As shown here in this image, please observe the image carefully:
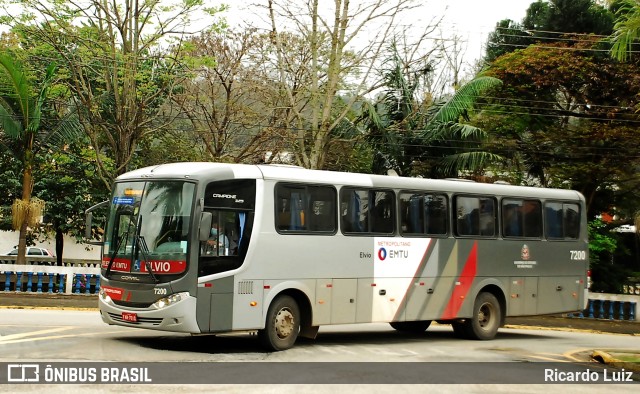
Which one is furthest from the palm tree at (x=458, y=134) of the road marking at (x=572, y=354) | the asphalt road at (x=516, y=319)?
the road marking at (x=572, y=354)

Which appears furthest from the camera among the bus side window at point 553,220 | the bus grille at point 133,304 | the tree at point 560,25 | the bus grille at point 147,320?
the tree at point 560,25

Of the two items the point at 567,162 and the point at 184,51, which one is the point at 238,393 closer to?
the point at 184,51

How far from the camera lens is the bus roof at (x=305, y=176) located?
14195mm

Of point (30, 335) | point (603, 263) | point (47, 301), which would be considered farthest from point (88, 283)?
point (603, 263)

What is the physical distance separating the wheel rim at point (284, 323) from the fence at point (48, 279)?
12937 millimetres

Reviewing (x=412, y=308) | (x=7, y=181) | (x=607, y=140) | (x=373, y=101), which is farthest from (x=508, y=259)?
(x=7, y=181)

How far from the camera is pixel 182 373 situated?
37.6 feet

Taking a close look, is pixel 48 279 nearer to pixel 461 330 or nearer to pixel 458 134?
pixel 461 330

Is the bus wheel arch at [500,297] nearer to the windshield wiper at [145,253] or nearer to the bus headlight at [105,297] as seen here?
the windshield wiper at [145,253]

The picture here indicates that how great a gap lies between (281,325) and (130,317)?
2.53 meters

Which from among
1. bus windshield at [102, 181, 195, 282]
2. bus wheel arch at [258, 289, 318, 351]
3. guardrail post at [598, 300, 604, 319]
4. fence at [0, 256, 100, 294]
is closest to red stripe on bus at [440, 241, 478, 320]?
bus wheel arch at [258, 289, 318, 351]

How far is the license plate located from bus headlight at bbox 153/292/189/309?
460mm

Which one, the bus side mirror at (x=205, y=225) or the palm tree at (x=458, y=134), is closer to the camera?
Answer: the bus side mirror at (x=205, y=225)

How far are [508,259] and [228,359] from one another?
8.22 metres
